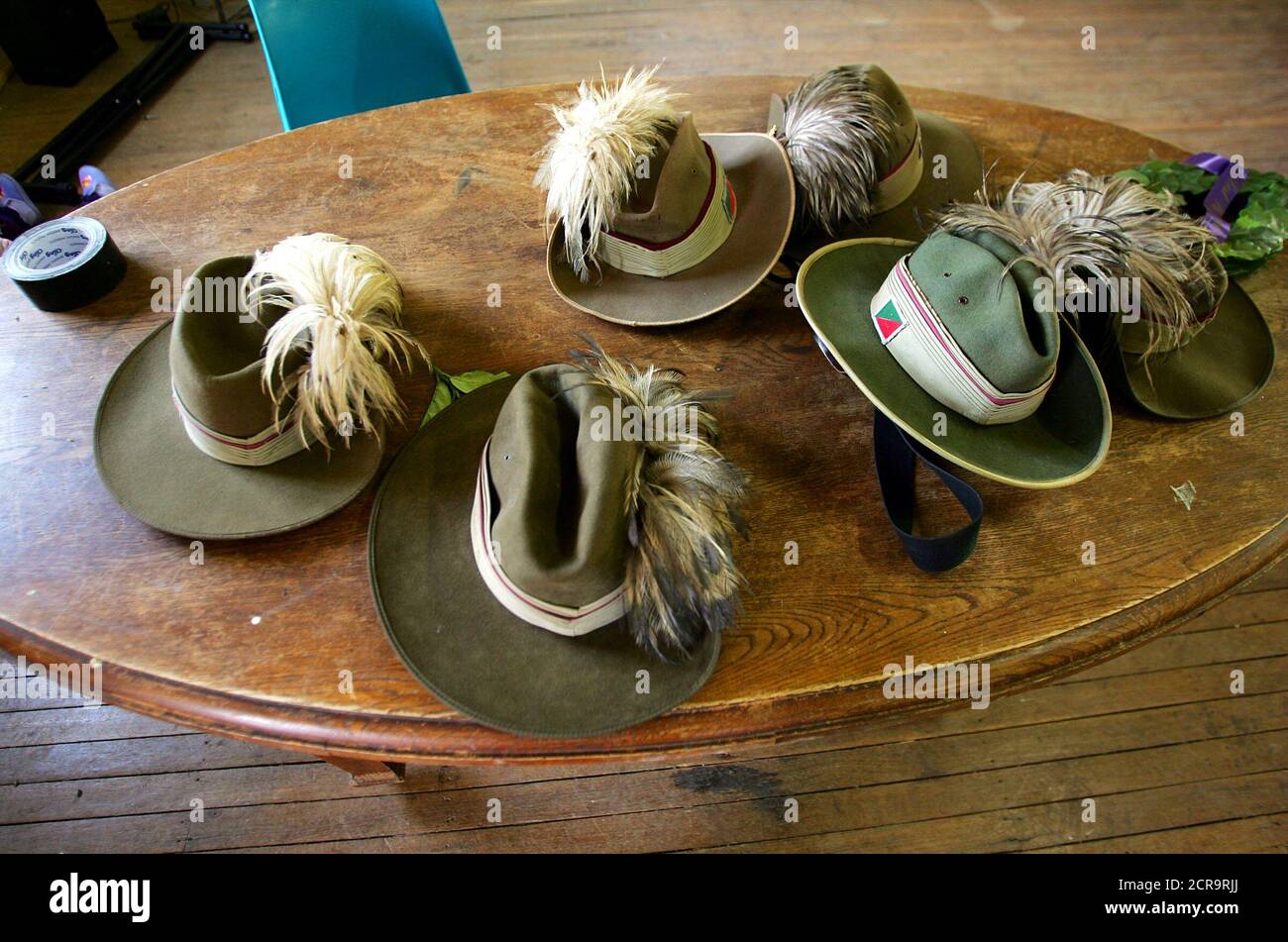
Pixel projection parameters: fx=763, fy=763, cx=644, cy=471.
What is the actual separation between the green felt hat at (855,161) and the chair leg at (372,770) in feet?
4.57

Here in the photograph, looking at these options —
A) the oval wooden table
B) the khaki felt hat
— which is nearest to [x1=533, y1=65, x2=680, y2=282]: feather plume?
the khaki felt hat

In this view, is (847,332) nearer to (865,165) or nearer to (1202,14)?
(865,165)

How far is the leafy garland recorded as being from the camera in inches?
62.9

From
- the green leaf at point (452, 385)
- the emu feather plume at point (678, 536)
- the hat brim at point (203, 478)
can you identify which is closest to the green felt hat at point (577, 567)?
the emu feather plume at point (678, 536)

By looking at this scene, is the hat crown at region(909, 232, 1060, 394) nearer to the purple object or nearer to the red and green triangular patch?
the red and green triangular patch

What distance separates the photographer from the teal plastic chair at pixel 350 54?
2.04m

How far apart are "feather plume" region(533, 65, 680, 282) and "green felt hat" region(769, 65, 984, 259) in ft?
0.97

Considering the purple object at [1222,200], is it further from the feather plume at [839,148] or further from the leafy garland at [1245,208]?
the feather plume at [839,148]

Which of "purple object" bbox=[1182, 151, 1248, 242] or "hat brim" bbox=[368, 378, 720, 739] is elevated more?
"purple object" bbox=[1182, 151, 1248, 242]

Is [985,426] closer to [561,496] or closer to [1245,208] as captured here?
[561,496]

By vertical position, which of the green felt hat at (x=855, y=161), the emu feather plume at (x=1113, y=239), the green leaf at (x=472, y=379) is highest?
the green felt hat at (x=855, y=161)

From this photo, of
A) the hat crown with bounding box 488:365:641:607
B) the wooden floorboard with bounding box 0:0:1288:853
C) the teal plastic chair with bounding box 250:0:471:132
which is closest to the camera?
the hat crown with bounding box 488:365:641:607

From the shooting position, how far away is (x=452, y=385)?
148 cm

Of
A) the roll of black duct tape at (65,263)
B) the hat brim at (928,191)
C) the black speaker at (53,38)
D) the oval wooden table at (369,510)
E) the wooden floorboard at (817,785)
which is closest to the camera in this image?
the oval wooden table at (369,510)
